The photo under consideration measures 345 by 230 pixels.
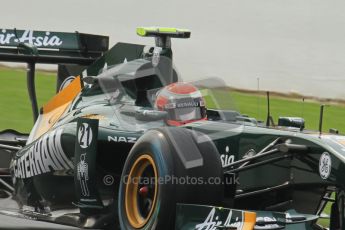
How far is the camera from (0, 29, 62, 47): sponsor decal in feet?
26.9

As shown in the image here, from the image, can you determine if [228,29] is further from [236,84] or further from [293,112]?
[293,112]

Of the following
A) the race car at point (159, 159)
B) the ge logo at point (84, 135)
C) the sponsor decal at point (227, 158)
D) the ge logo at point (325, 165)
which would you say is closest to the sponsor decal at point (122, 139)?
the race car at point (159, 159)

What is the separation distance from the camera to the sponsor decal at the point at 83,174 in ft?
19.8

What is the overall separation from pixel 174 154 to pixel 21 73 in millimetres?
11969

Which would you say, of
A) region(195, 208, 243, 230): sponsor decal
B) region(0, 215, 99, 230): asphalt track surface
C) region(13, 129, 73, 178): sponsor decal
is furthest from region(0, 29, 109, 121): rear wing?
region(195, 208, 243, 230): sponsor decal

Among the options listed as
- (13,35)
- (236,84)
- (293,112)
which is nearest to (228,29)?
(236,84)

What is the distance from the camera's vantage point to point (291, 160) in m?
5.43

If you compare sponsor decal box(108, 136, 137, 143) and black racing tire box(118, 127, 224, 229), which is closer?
black racing tire box(118, 127, 224, 229)

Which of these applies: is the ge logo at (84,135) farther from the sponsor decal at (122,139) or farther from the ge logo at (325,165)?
the ge logo at (325,165)

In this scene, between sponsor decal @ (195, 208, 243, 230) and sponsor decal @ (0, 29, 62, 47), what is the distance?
3.85 metres

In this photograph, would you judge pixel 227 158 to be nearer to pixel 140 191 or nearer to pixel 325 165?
pixel 140 191

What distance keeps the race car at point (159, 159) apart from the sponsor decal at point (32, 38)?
134mm

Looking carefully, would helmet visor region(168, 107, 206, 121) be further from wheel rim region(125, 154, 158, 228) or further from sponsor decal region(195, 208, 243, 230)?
sponsor decal region(195, 208, 243, 230)

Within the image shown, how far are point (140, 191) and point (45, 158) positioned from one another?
1.56m
